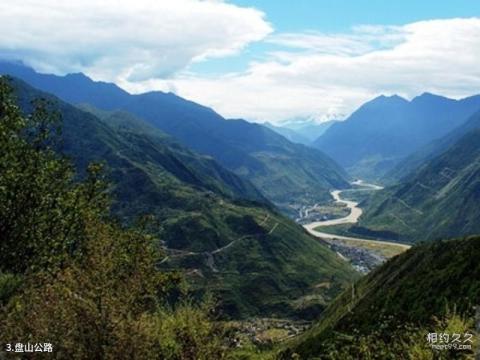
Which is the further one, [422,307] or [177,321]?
[422,307]

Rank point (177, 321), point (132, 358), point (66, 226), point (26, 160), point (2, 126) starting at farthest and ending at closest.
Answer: point (66, 226) → point (26, 160) → point (2, 126) → point (177, 321) → point (132, 358)

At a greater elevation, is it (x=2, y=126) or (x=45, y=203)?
(x=2, y=126)

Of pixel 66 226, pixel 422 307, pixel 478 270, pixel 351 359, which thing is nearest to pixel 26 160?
pixel 66 226

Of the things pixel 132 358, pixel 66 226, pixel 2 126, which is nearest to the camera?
pixel 132 358

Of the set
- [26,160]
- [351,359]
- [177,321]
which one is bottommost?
[351,359]

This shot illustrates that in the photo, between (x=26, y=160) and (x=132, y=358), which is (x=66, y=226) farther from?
(x=132, y=358)

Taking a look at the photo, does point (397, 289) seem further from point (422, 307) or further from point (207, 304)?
point (207, 304)

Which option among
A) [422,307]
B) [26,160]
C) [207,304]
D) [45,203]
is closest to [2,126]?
[26,160]

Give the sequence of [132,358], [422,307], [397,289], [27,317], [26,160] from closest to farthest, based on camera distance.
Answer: [132,358] < [27,317] < [26,160] < [422,307] < [397,289]

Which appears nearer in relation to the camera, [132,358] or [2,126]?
[132,358]
